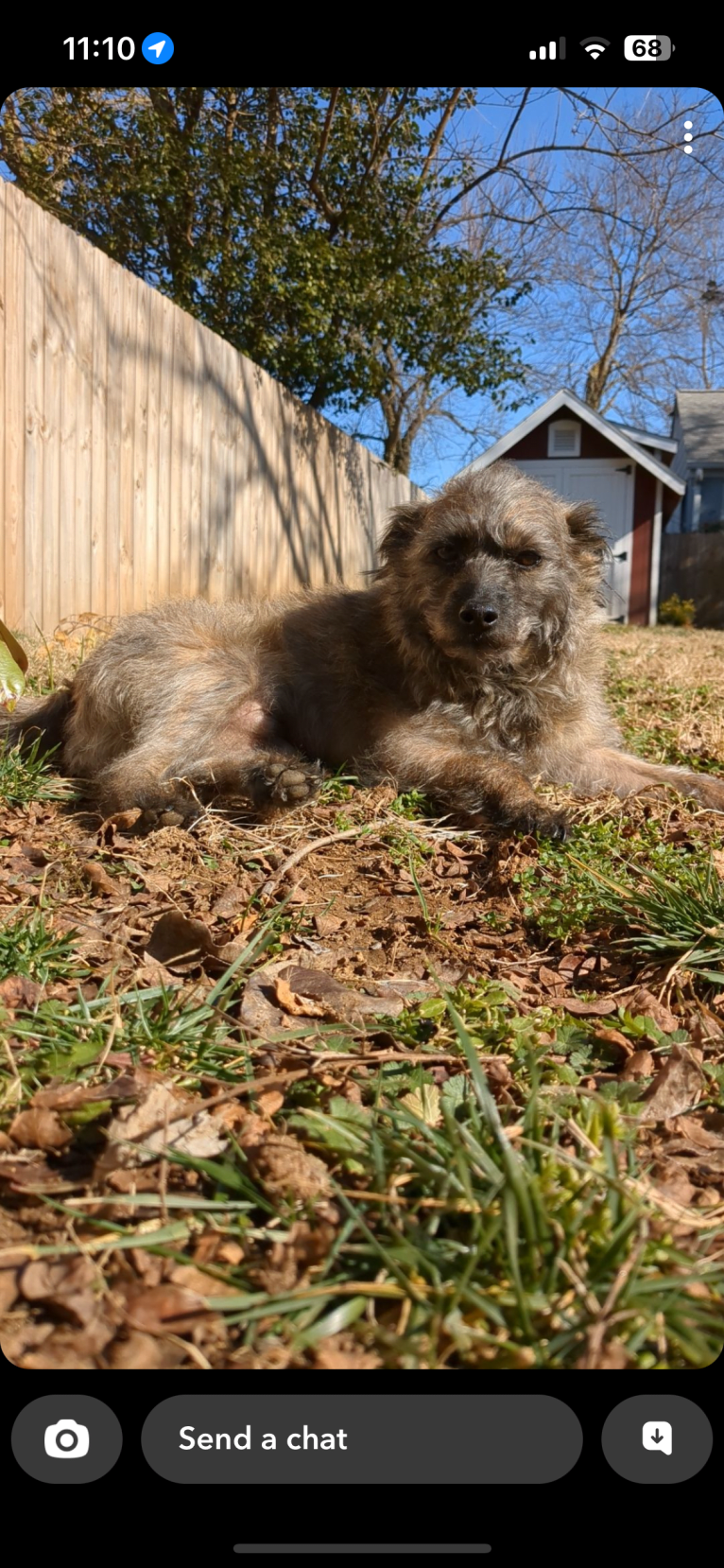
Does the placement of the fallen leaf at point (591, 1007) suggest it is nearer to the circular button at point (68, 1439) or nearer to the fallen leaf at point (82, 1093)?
the fallen leaf at point (82, 1093)

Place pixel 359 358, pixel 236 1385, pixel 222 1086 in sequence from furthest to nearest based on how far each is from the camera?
pixel 359 358
pixel 222 1086
pixel 236 1385

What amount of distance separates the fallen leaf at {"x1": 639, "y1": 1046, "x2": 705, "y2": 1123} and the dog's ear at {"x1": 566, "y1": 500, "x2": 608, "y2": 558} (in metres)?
3.11

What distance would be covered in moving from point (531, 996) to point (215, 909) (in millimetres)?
955

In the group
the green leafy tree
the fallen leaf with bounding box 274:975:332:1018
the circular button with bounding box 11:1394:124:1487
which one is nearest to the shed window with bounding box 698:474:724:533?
the green leafy tree

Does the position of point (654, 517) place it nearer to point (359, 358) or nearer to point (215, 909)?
point (359, 358)

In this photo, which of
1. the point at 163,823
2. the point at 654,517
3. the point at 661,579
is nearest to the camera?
the point at 163,823

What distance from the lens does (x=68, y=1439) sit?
44.4 inches

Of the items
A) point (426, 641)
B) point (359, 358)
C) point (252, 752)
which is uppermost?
point (359, 358)

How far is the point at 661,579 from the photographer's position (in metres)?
32.2

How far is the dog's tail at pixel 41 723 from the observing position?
4.38 meters

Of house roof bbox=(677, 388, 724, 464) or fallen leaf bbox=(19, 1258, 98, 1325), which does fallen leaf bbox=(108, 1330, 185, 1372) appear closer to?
fallen leaf bbox=(19, 1258, 98, 1325)

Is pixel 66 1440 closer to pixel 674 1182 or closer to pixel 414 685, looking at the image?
pixel 674 1182

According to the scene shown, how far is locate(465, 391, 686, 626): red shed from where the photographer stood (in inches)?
953
